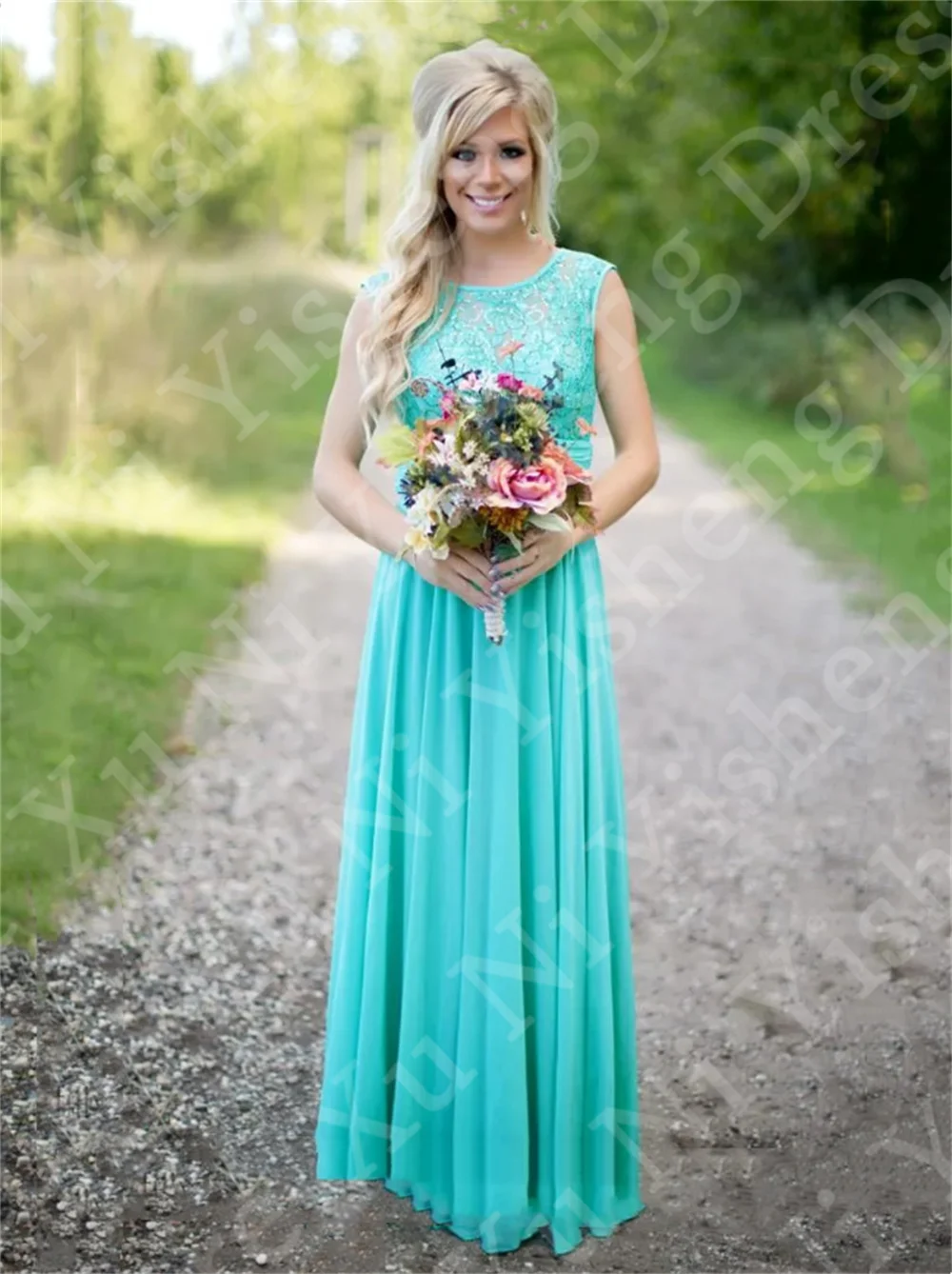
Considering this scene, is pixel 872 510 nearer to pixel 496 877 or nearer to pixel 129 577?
pixel 129 577

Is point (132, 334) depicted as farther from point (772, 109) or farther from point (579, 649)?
point (579, 649)

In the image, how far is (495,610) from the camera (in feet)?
10.1

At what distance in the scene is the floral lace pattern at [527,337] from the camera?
312 cm

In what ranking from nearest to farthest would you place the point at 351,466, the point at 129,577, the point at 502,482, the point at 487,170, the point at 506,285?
the point at 502,482 → the point at 487,170 → the point at 506,285 → the point at 351,466 → the point at 129,577

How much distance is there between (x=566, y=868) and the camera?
3260 millimetres

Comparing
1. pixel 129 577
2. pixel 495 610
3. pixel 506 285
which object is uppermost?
pixel 129 577

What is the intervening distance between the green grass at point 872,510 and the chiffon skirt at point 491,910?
6031 millimetres

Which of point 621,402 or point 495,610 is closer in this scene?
point 495,610

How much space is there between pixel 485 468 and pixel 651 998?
8.05 ft

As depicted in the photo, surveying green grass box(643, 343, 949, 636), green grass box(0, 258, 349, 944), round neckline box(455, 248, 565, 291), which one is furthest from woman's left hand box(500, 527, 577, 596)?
green grass box(643, 343, 949, 636)

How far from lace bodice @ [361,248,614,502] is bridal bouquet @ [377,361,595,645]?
153mm

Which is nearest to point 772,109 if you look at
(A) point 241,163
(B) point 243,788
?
(A) point 241,163

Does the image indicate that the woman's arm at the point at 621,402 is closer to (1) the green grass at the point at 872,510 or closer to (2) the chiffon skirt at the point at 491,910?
(2) the chiffon skirt at the point at 491,910

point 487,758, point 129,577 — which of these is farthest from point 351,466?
point 129,577
